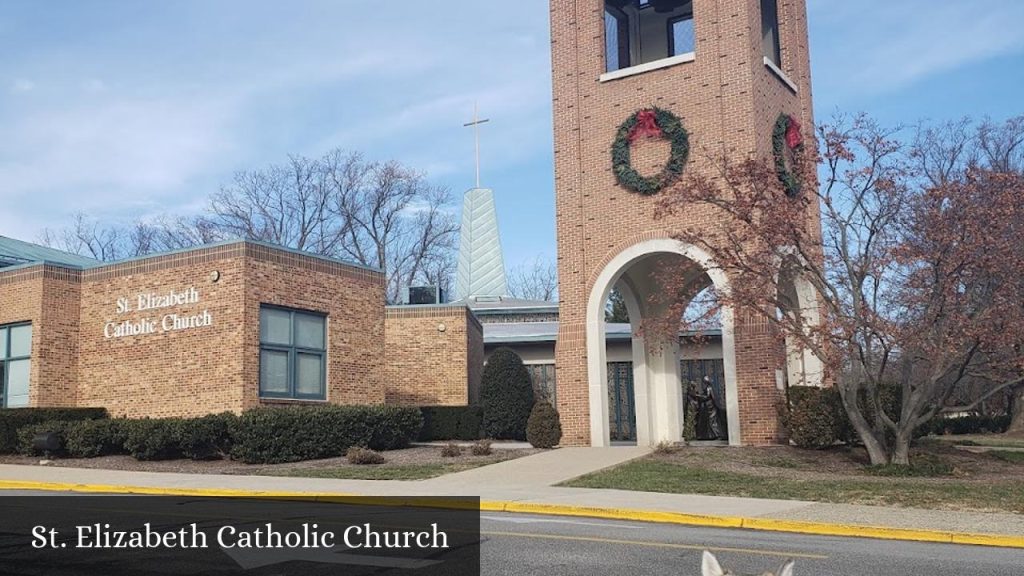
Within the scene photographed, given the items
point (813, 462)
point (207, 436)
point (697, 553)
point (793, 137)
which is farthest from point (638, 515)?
point (793, 137)

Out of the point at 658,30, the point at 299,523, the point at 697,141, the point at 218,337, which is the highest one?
the point at 658,30

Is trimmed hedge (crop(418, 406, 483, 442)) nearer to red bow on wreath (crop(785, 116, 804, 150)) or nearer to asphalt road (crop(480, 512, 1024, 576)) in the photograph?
red bow on wreath (crop(785, 116, 804, 150))

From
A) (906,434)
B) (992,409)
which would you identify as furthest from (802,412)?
(992,409)

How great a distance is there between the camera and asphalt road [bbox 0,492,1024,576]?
843cm

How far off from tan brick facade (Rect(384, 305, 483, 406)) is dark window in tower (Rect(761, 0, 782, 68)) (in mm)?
13112

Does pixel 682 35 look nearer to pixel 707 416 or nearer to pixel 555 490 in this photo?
pixel 707 416

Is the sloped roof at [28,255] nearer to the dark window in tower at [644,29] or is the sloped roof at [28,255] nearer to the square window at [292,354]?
the square window at [292,354]

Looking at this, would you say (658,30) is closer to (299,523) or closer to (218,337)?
(218,337)

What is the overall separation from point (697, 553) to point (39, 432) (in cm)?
1869

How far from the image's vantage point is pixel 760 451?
20.9 meters

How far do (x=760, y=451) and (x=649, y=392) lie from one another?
19.9 feet

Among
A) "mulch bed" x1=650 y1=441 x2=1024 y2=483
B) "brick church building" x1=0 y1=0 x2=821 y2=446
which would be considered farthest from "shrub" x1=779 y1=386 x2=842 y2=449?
"brick church building" x1=0 y1=0 x2=821 y2=446

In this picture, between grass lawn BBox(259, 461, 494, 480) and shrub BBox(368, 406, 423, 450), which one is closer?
grass lawn BBox(259, 461, 494, 480)

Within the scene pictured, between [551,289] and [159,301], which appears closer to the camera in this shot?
[159,301]
